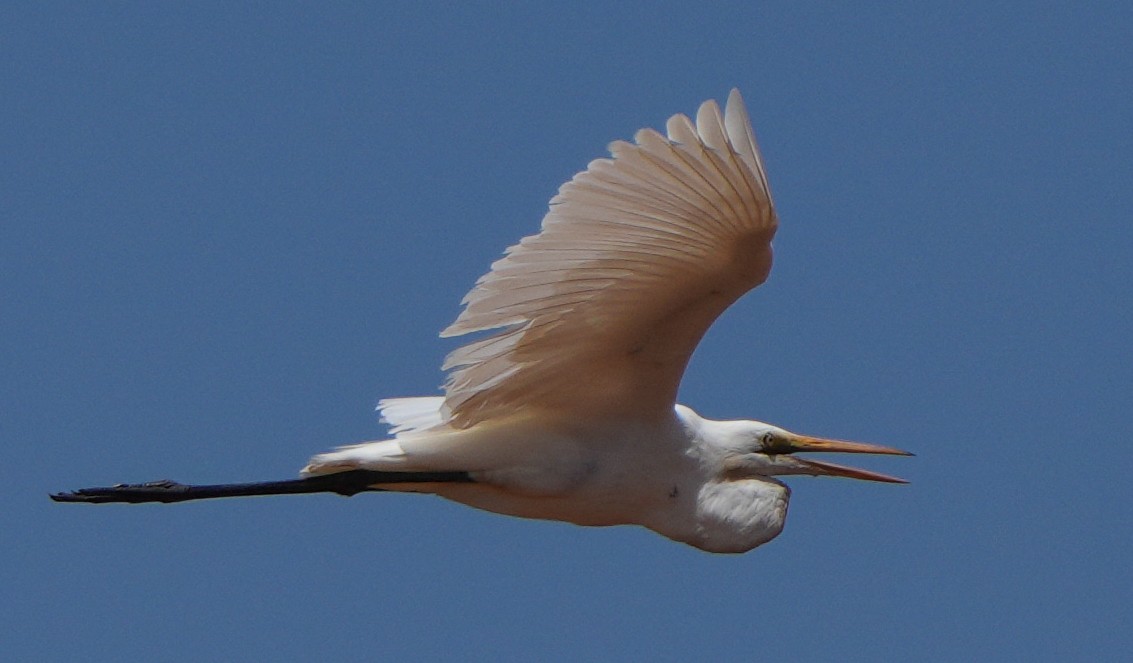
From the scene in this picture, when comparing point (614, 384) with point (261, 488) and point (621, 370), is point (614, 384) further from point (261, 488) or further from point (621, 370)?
point (261, 488)

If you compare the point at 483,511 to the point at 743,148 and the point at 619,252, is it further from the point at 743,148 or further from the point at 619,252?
the point at 743,148

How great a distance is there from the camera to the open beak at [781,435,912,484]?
749 cm

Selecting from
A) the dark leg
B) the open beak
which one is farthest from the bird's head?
the dark leg

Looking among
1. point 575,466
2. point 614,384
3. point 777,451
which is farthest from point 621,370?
point 777,451

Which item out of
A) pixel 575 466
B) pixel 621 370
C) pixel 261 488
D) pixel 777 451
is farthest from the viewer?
pixel 777 451

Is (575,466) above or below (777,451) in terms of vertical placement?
below

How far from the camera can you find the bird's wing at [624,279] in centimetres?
579

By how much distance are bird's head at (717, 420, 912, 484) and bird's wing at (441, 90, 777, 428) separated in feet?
1.53

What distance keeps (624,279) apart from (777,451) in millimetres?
1510

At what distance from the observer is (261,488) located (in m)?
7.11

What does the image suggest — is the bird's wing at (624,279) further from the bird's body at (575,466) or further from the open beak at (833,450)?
the open beak at (833,450)

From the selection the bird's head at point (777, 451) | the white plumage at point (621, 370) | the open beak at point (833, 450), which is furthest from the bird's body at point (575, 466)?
the open beak at point (833, 450)

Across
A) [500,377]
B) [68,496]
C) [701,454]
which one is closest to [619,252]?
[500,377]

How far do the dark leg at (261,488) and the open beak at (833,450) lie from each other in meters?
1.42
